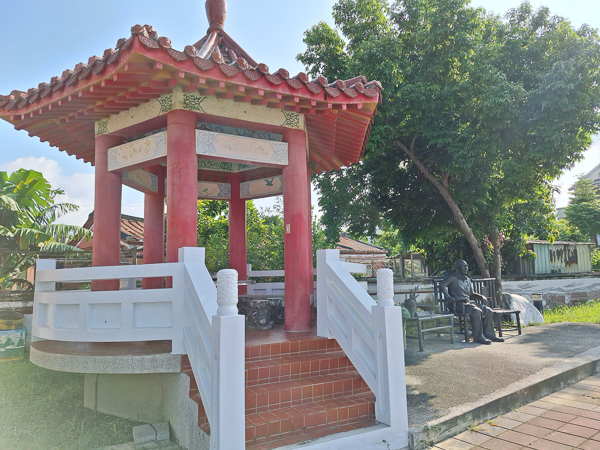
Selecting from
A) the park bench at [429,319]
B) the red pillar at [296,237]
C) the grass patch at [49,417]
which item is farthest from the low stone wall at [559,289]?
the grass patch at [49,417]

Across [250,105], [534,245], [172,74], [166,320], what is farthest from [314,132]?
[534,245]

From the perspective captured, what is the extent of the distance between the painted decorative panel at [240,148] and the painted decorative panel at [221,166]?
2175 mm

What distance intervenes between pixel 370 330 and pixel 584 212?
24.4 m

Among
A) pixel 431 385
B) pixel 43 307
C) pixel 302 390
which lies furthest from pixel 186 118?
pixel 431 385

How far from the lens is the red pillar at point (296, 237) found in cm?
533

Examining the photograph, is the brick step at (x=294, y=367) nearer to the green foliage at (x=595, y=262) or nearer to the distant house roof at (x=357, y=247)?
the distant house roof at (x=357, y=247)

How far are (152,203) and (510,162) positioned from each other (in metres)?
8.88

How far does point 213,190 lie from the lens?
8.23 meters

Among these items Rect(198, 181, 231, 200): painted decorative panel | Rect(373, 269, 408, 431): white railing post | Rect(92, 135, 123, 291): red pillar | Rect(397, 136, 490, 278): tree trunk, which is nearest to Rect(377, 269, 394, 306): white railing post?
Rect(373, 269, 408, 431): white railing post

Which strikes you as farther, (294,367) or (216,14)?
(216,14)

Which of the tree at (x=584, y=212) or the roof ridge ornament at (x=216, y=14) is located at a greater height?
the roof ridge ornament at (x=216, y=14)

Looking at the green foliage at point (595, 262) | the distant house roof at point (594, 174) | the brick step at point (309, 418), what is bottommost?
the brick step at point (309, 418)

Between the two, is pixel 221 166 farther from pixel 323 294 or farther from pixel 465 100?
pixel 465 100

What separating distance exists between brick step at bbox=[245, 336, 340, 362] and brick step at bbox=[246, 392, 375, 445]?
71 centimetres
